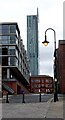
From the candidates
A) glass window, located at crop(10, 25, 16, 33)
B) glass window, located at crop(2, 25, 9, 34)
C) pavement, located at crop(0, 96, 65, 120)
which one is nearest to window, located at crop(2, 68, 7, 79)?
glass window, located at crop(2, 25, 9, 34)

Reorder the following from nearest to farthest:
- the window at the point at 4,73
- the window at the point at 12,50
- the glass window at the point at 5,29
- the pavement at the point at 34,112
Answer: the pavement at the point at 34,112
the window at the point at 12,50
the window at the point at 4,73
the glass window at the point at 5,29

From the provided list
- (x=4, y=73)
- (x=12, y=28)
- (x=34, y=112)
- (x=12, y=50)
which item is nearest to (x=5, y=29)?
(x=12, y=28)

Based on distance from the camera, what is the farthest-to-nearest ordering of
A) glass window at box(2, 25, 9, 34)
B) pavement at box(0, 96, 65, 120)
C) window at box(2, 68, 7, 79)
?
glass window at box(2, 25, 9, 34), window at box(2, 68, 7, 79), pavement at box(0, 96, 65, 120)

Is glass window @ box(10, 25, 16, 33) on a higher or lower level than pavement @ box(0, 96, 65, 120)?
higher

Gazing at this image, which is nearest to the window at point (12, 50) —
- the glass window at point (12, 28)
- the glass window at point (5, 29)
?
the glass window at point (12, 28)

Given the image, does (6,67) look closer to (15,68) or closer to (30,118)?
(15,68)

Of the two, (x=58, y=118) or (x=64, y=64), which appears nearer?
(x=58, y=118)

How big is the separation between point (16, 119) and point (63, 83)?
255ft

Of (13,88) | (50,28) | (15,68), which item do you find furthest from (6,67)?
(50,28)

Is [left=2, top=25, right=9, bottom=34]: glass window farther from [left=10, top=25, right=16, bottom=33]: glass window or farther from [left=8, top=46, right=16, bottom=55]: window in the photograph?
[left=8, top=46, right=16, bottom=55]: window

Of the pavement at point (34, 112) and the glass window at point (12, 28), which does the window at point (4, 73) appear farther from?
the pavement at point (34, 112)

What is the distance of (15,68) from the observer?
8238 centimetres

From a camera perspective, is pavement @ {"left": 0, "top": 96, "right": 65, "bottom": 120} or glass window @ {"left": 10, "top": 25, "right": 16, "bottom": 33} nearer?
pavement @ {"left": 0, "top": 96, "right": 65, "bottom": 120}

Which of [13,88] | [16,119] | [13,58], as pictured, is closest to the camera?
[16,119]
